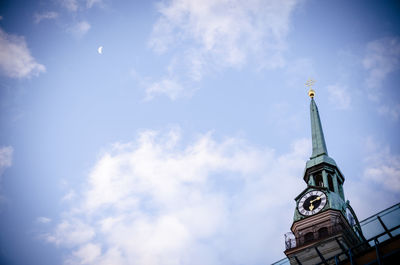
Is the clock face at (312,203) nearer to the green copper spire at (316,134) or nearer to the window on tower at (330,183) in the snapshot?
the window on tower at (330,183)

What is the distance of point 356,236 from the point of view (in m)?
36.1

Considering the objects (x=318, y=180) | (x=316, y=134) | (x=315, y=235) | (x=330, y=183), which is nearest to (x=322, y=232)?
(x=315, y=235)

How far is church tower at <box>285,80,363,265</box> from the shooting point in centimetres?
3288

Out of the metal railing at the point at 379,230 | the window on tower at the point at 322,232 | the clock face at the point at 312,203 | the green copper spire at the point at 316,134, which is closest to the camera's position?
the metal railing at the point at 379,230

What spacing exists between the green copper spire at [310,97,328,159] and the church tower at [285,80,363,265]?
179cm

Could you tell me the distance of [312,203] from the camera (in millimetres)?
37250

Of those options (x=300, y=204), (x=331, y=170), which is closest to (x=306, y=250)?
(x=300, y=204)

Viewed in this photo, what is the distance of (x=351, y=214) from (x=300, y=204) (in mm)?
5601

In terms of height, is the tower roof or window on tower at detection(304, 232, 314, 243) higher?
the tower roof

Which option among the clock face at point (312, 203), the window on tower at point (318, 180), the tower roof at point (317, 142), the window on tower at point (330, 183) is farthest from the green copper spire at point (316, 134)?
the clock face at point (312, 203)

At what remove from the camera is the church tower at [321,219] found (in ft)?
108

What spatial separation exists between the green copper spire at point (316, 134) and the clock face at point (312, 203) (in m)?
7.56

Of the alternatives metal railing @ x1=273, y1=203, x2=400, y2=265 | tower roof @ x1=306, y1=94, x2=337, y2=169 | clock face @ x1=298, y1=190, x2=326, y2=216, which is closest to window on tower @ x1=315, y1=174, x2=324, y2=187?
tower roof @ x1=306, y1=94, x2=337, y2=169

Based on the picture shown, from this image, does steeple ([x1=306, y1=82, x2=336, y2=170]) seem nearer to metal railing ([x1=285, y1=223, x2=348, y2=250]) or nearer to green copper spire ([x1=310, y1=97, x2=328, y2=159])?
green copper spire ([x1=310, y1=97, x2=328, y2=159])
